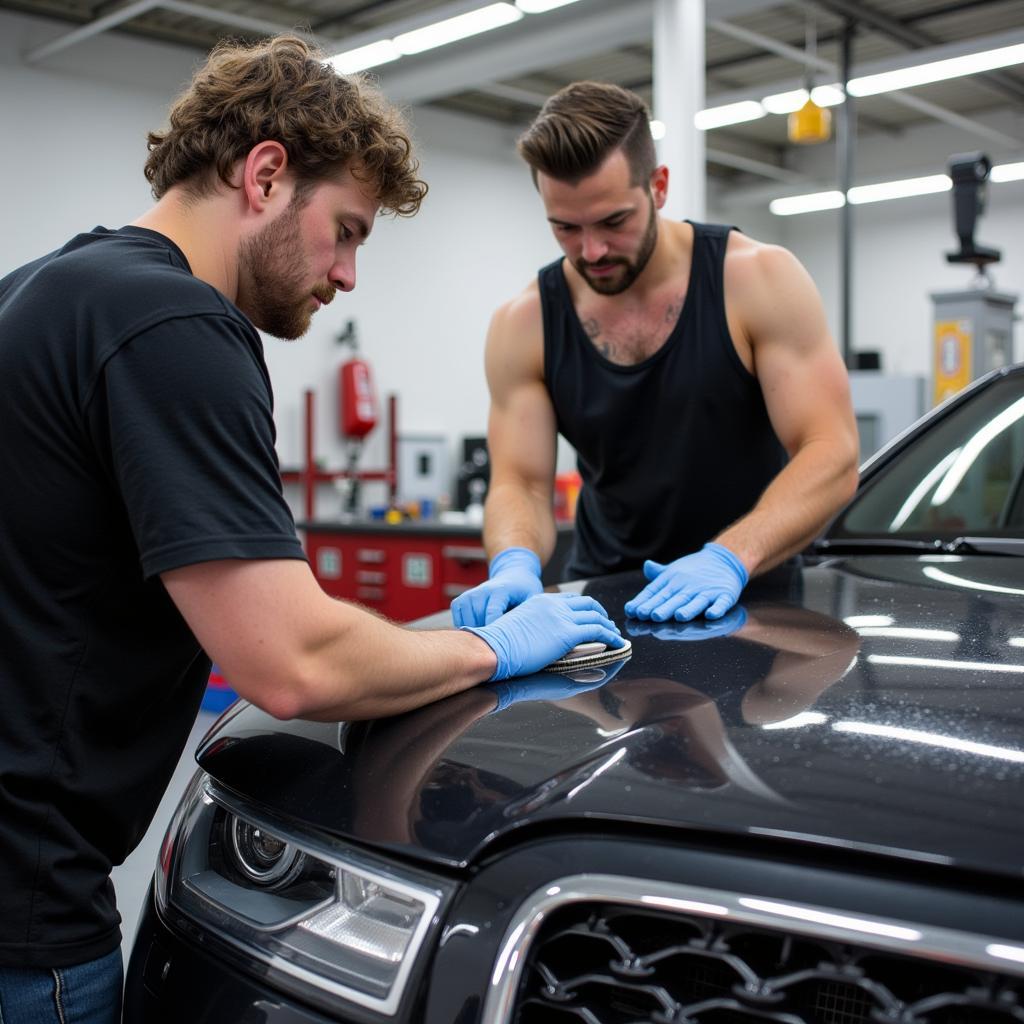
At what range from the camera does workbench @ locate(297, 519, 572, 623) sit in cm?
581

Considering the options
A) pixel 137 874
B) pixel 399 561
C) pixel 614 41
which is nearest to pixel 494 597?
pixel 137 874

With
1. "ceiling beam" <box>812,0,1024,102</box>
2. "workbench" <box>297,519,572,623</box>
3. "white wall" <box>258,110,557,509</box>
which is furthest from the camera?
"white wall" <box>258,110,557,509</box>

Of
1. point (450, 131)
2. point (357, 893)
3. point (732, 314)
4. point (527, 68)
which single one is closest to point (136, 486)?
point (357, 893)

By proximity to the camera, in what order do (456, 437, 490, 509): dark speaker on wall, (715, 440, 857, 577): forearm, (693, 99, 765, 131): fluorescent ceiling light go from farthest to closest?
(693, 99, 765, 131): fluorescent ceiling light → (456, 437, 490, 509): dark speaker on wall → (715, 440, 857, 577): forearm

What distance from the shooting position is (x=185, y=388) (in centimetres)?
104

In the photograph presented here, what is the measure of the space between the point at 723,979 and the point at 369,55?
779 centimetres

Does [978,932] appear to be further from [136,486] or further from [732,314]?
[732,314]

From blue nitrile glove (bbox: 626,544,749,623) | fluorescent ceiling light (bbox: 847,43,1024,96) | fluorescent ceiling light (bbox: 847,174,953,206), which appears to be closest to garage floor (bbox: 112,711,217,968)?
blue nitrile glove (bbox: 626,544,749,623)

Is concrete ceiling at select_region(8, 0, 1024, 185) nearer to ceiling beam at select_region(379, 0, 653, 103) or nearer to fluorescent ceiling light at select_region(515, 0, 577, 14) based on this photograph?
ceiling beam at select_region(379, 0, 653, 103)

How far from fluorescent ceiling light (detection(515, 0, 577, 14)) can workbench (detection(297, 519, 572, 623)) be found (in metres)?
3.07

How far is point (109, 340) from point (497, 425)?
150 cm

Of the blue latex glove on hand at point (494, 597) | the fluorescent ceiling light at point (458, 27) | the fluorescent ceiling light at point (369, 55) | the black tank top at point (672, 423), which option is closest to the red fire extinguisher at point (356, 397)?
the fluorescent ceiling light at point (369, 55)

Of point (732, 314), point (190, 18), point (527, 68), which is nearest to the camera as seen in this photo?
point (732, 314)

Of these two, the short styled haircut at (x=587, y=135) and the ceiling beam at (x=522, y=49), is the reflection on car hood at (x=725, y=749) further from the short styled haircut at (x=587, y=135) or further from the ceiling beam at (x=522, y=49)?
the ceiling beam at (x=522, y=49)
